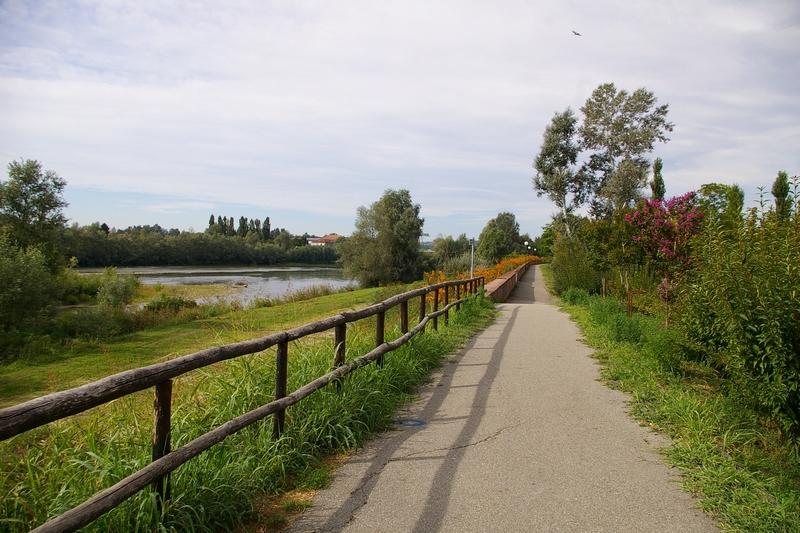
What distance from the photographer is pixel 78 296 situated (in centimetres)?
4103

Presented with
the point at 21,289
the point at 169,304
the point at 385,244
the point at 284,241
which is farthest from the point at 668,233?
the point at 284,241

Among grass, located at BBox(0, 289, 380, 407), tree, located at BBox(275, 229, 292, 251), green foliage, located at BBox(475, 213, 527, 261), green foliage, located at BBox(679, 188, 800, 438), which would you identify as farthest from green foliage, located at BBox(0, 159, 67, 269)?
tree, located at BBox(275, 229, 292, 251)

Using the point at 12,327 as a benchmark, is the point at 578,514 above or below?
above

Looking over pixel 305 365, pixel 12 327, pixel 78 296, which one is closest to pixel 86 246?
pixel 78 296

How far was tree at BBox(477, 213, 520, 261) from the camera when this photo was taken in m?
66.7

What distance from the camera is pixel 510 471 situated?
4.10m

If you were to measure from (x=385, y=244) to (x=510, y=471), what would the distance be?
51.5m

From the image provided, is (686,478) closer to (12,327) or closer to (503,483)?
(503,483)

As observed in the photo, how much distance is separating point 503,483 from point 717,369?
3.94m

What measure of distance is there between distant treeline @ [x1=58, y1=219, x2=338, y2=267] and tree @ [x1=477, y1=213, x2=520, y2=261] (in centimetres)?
1923

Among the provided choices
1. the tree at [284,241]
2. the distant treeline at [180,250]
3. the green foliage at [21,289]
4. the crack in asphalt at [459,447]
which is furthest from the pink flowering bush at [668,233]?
the tree at [284,241]

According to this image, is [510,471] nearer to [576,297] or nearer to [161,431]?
[161,431]

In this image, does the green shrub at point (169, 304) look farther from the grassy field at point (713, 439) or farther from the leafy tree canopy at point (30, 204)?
the grassy field at point (713, 439)

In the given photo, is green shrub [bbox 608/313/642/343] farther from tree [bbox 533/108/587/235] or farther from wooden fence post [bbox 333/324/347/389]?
tree [bbox 533/108/587/235]
